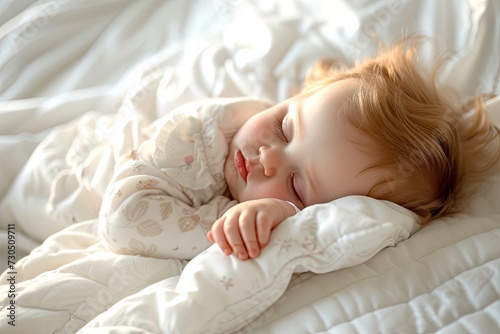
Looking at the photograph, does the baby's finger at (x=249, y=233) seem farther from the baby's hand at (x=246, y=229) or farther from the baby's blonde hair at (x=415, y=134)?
the baby's blonde hair at (x=415, y=134)

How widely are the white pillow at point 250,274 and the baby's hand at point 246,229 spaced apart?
0.05 feet

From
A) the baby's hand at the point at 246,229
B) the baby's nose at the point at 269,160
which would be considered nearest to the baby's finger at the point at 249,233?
the baby's hand at the point at 246,229

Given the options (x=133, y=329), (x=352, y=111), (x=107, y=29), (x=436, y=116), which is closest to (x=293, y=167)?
(x=352, y=111)

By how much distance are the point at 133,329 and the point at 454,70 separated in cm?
102

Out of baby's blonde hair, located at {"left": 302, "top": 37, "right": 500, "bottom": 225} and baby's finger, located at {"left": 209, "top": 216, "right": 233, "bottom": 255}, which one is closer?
baby's finger, located at {"left": 209, "top": 216, "right": 233, "bottom": 255}

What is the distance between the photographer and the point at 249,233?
1.04 m

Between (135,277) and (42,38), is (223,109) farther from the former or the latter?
(42,38)

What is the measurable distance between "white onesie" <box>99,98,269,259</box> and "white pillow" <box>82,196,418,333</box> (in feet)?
0.52

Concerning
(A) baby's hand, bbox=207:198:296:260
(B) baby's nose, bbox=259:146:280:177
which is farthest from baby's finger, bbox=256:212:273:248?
(B) baby's nose, bbox=259:146:280:177

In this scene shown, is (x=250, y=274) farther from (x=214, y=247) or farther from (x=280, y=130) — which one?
(x=280, y=130)

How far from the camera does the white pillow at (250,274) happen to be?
0.98 meters

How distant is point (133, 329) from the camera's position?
0.96 metres

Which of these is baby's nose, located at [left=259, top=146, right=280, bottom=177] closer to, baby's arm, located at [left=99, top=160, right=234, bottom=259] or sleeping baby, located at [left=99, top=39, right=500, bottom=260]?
sleeping baby, located at [left=99, top=39, right=500, bottom=260]

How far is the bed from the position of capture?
3.31 ft
